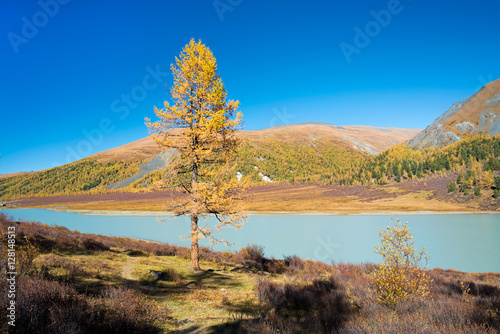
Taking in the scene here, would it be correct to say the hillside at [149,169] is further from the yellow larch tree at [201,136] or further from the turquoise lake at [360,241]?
the yellow larch tree at [201,136]

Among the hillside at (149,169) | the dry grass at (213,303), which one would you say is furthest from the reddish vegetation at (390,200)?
the hillside at (149,169)

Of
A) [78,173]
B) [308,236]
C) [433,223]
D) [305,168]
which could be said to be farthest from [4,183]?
[433,223]

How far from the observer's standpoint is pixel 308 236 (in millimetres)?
30234

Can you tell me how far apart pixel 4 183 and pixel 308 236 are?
221 metres

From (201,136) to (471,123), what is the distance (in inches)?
5798

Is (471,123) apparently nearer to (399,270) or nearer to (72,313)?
(399,270)

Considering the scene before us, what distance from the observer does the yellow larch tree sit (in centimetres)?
1164

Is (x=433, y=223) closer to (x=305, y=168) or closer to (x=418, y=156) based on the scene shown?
(x=418, y=156)

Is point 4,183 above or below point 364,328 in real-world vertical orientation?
above

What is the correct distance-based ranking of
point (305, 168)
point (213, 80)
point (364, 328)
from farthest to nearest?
point (305, 168)
point (213, 80)
point (364, 328)

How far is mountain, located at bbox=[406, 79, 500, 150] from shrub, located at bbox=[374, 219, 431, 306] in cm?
13025

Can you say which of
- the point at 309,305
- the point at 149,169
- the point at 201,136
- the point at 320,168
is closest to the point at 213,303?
the point at 309,305

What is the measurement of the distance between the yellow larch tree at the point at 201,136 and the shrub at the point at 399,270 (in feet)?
20.1

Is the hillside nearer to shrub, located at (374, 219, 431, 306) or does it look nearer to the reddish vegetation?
the reddish vegetation
